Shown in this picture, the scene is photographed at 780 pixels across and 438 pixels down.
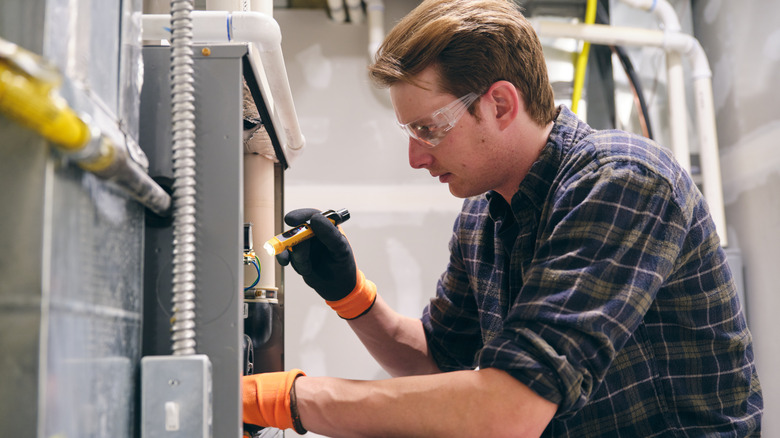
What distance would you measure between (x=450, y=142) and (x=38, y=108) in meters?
0.86

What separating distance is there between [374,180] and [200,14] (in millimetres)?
1446

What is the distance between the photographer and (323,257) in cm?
122

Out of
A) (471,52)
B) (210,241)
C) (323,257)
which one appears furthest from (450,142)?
(210,241)

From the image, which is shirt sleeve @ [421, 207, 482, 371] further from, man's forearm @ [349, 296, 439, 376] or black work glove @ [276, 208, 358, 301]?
black work glove @ [276, 208, 358, 301]

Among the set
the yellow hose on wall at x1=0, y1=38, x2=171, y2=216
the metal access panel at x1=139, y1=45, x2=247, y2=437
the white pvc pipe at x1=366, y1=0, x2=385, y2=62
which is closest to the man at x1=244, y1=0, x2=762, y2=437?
the metal access panel at x1=139, y1=45, x2=247, y2=437

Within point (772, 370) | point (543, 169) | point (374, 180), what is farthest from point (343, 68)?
point (772, 370)

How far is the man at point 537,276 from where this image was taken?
84 cm

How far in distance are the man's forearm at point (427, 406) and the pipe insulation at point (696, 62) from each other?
4.80 ft

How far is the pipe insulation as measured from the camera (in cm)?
202

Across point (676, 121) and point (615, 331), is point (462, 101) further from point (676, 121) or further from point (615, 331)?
point (676, 121)

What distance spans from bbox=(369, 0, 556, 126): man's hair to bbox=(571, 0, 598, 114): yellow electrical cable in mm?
1123

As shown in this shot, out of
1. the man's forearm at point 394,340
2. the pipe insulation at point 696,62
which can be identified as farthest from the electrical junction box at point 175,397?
the pipe insulation at point 696,62

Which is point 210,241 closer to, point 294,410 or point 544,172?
point 294,410

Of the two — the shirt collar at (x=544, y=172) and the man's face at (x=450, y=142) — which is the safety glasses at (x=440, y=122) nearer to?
the man's face at (x=450, y=142)
